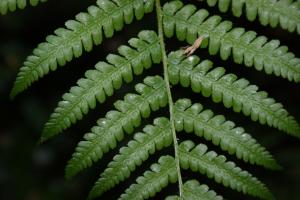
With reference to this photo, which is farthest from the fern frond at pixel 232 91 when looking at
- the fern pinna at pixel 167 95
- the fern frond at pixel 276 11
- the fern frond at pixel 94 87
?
the fern frond at pixel 276 11

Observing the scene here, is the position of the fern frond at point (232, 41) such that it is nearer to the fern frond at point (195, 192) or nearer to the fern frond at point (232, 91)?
the fern frond at point (232, 91)

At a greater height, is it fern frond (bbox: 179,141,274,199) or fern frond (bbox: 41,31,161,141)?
fern frond (bbox: 41,31,161,141)

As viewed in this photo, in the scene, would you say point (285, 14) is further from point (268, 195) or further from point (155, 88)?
point (268, 195)

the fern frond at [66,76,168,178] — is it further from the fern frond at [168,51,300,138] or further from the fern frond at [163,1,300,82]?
the fern frond at [163,1,300,82]

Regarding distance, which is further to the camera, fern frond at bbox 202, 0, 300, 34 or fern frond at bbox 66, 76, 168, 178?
fern frond at bbox 66, 76, 168, 178

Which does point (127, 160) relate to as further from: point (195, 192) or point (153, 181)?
point (195, 192)

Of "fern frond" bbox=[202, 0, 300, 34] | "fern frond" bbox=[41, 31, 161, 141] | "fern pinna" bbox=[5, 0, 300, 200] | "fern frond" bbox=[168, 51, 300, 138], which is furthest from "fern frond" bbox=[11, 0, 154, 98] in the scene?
"fern frond" bbox=[202, 0, 300, 34]
